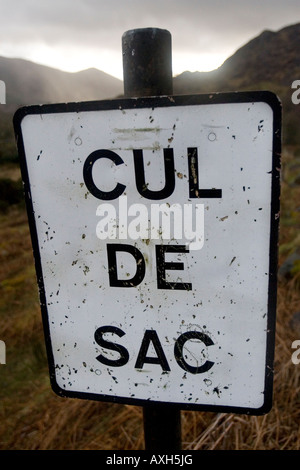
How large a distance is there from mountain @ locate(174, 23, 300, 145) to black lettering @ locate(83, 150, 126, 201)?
74.8 ft

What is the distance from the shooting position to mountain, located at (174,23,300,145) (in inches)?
1011

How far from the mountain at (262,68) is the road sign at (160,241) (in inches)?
897

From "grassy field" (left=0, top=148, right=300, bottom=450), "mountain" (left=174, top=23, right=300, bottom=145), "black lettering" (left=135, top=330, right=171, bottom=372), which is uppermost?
"mountain" (left=174, top=23, right=300, bottom=145)

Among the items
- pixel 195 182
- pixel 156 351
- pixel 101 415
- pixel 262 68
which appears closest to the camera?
pixel 195 182

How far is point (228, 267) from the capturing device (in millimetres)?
736

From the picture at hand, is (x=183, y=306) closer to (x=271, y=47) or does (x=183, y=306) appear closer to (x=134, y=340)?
(x=134, y=340)

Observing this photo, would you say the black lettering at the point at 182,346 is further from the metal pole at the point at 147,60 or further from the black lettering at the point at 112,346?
the metal pole at the point at 147,60

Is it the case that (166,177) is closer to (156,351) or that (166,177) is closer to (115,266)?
(115,266)

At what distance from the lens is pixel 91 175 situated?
2.48 feet

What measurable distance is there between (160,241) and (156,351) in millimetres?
243

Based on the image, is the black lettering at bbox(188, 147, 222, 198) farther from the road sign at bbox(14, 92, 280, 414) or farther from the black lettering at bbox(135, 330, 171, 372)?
the black lettering at bbox(135, 330, 171, 372)

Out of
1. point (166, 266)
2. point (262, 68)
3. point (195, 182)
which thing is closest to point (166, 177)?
point (195, 182)

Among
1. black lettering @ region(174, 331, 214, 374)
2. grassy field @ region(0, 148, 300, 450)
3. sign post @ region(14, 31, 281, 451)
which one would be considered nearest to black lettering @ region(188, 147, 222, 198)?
sign post @ region(14, 31, 281, 451)

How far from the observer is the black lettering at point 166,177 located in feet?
2.32
